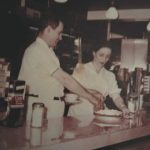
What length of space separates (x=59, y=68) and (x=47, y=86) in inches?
6.3

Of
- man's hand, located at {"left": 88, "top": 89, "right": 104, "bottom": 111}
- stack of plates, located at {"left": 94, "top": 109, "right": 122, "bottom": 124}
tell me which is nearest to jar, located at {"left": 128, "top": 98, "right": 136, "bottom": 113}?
man's hand, located at {"left": 88, "top": 89, "right": 104, "bottom": 111}

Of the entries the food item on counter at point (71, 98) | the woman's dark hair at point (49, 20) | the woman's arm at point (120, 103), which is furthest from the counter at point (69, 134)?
the woman's dark hair at point (49, 20)

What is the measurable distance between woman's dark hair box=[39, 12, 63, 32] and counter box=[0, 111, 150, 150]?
24.7 inches

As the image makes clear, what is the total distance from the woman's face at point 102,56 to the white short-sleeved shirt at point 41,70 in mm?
441

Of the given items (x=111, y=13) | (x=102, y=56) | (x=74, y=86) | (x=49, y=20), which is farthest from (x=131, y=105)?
(x=49, y=20)

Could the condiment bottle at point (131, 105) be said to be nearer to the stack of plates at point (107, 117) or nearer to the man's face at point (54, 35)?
the stack of plates at point (107, 117)

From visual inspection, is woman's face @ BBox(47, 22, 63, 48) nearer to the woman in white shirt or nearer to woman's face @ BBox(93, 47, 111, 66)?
the woman in white shirt

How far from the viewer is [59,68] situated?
2182 millimetres

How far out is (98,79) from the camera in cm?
255

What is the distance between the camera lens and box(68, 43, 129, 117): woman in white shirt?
2.38 metres

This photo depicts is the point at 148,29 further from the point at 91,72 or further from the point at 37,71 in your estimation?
the point at 37,71

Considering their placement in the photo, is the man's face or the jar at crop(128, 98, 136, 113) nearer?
the man's face

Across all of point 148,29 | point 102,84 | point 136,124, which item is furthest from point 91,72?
point 148,29

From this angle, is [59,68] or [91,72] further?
[91,72]
